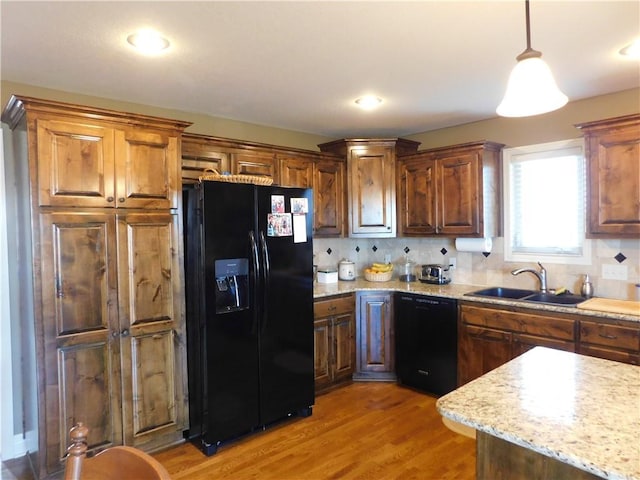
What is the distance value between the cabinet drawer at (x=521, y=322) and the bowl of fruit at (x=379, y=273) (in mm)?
1014

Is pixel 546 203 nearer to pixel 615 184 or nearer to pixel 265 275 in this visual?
pixel 615 184

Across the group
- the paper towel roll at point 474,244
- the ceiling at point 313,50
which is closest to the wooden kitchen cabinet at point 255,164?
the ceiling at point 313,50

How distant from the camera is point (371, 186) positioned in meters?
4.04

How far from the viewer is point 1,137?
2645 millimetres

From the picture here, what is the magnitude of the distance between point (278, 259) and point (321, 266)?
1.39 m

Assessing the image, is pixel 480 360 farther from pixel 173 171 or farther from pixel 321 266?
pixel 173 171

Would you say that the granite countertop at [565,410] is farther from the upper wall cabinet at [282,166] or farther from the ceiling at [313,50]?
the upper wall cabinet at [282,166]

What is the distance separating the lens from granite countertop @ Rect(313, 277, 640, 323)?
281 centimetres

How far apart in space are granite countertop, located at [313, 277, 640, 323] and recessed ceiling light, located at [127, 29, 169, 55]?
2143 mm

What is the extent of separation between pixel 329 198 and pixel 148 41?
7.33 feet

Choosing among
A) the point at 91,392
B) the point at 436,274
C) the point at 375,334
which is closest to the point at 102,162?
the point at 91,392

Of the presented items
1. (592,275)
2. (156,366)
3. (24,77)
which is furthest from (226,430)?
(592,275)

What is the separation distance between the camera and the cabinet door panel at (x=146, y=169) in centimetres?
253

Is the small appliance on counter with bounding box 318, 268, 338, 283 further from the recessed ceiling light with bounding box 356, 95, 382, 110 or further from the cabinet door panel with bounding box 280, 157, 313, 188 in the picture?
the recessed ceiling light with bounding box 356, 95, 382, 110
